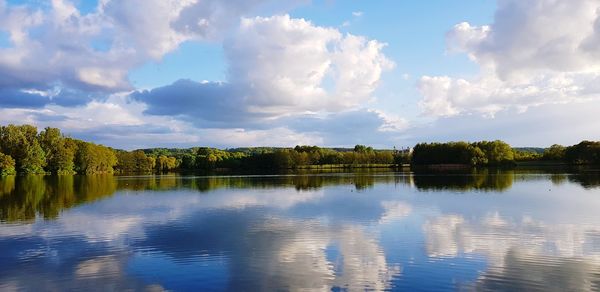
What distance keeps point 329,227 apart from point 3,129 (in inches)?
4209

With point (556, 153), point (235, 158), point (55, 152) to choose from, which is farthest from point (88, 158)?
point (556, 153)

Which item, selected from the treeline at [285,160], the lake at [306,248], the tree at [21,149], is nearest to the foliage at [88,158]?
the tree at [21,149]

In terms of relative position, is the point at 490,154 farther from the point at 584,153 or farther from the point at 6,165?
the point at 6,165

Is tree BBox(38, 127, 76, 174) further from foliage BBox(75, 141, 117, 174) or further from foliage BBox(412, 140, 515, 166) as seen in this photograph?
foliage BBox(412, 140, 515, 166)

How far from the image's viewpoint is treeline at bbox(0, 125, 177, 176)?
104 metres

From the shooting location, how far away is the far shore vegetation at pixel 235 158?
105188 millimetres

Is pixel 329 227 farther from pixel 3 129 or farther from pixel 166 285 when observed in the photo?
pixel 3 129

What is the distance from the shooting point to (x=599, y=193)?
133 feet

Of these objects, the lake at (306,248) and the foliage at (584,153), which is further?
the foliage at (584,153)

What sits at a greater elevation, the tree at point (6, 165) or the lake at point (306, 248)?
the tree at point (6, 165)

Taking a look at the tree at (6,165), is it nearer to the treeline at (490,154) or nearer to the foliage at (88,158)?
the foliage at (88,158)

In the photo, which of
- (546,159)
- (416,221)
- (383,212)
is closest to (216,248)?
(416,221)

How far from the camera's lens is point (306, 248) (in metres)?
18.1

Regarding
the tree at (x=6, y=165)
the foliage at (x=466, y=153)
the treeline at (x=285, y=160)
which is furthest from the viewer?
the treeline at (x=285, y=160)
